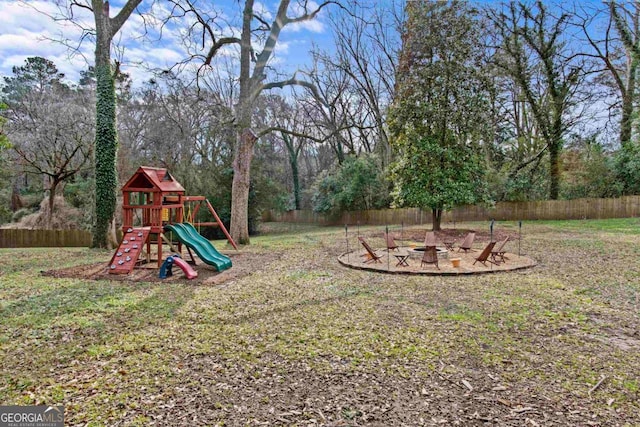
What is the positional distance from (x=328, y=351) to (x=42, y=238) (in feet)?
56.1

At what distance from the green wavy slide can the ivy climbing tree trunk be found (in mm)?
4439

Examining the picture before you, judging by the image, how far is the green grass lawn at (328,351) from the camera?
114 inches

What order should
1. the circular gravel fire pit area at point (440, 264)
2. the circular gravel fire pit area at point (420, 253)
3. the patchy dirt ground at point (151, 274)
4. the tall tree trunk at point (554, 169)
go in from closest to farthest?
the patchy dirt ground at point (151, 274)
the circular gravel fire pit area at point (440, 264)
the circular gravel fire pit area at point (420, 253)
the tall tree trunk at point (554, 169)

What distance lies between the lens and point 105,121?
11.6m

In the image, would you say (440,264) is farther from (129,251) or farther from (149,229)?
(129,251)

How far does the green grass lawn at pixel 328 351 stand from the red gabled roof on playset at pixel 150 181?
2385mm

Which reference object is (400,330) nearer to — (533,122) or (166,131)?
(166,131)

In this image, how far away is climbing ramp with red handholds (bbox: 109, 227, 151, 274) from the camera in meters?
7.88

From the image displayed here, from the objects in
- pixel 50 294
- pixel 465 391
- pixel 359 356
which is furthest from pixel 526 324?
pixel 50 294

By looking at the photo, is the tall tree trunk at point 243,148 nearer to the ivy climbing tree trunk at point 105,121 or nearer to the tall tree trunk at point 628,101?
the ivy climbing tree trunk at point 105,121

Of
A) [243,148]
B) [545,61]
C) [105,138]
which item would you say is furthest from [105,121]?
[545,61]

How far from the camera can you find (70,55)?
12398 millimetres

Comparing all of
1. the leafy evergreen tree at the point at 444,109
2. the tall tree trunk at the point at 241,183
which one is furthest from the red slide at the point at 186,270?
the leafy evergreen tree at the point at 444,109

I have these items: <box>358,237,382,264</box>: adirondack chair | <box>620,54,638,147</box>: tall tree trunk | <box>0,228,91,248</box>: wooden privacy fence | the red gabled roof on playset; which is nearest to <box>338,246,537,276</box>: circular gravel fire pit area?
<box>358,237,382,264</box>: adirondack chair
